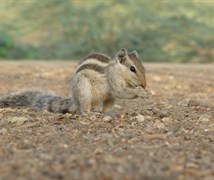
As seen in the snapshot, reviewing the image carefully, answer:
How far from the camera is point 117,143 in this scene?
4645 millimetres

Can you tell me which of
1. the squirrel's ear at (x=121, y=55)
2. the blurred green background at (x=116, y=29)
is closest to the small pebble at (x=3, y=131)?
the squirrel's ear at (x=121, y=55)

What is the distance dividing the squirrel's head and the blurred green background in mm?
10596

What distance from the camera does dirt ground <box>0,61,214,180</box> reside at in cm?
361

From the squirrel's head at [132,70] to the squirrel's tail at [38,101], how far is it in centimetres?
73

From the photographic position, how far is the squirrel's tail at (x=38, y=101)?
6.76m

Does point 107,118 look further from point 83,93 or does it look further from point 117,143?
point 117,143

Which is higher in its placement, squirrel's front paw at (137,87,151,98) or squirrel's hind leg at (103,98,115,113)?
squirrel's front paw at (137,87,151,98)

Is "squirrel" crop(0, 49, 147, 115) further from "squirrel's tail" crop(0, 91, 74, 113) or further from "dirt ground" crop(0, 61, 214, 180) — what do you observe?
"dirt ground" crop(0, 61, 214, 180)

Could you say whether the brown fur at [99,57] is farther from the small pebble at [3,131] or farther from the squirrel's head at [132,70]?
the small pebble at [3,131]

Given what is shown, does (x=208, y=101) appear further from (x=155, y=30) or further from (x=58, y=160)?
(x=155, y=30)

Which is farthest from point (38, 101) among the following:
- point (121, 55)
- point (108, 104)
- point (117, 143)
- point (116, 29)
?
point (116, 29)

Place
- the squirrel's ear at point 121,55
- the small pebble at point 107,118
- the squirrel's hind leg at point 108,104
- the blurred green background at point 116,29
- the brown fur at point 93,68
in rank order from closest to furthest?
the small pebble at point 107,118 → the brown fur at point 93,68 → the squirrel's ear at point 121,55 → the squirrel's hind leg at point 108,104 → the blurred green background at point 116,29

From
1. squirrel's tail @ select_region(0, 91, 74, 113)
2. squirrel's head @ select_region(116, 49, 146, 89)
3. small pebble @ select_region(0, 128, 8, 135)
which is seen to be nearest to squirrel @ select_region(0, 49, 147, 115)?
squirrel's head @ select_region(116, 49, 146, 89)

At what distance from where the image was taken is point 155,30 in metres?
17.5
